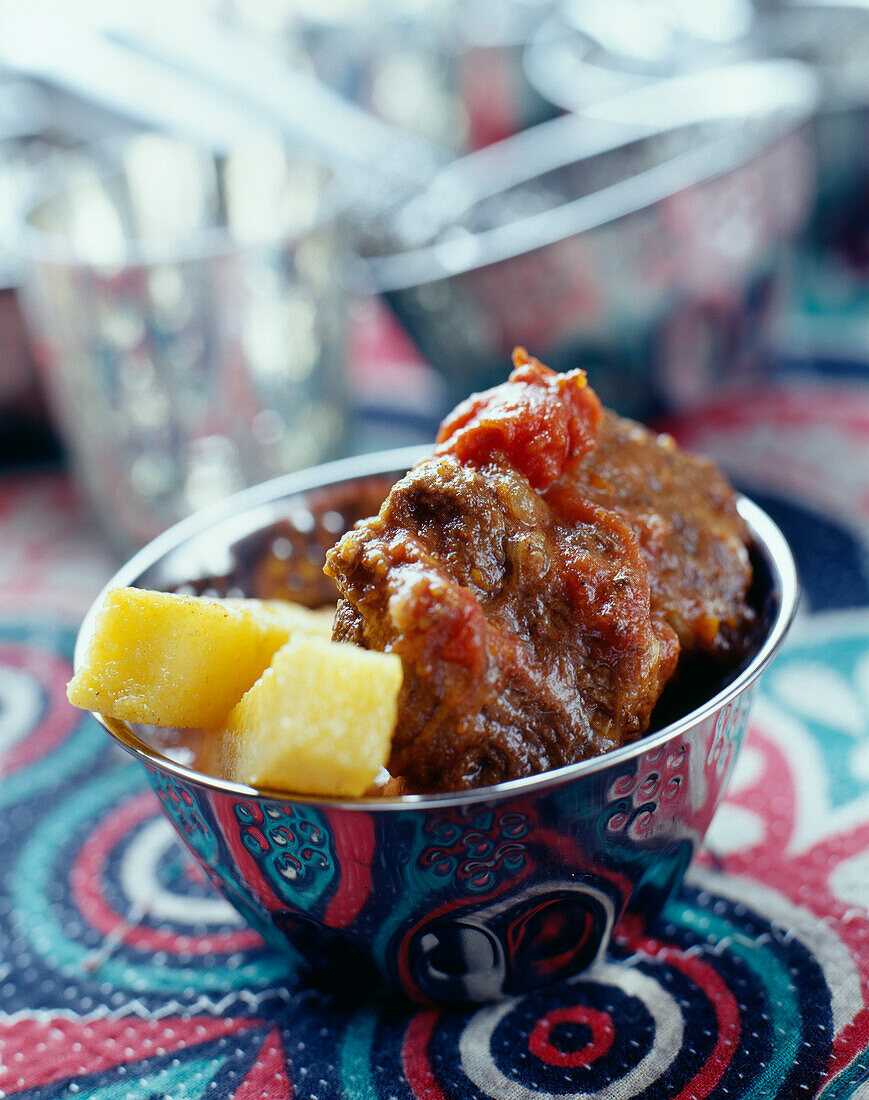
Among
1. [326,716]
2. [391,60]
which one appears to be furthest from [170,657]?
[391,60]

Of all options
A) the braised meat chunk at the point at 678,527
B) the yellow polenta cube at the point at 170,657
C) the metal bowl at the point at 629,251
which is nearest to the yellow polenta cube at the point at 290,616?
the yellow polenta cube at the point at 170,657

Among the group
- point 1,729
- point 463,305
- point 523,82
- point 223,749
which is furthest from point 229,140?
point 223,749

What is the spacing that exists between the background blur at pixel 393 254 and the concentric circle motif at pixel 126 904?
1.91 feet

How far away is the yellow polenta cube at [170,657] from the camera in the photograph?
0.72 metres

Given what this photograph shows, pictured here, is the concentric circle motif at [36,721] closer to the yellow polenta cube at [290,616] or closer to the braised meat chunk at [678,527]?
the yellow polenta cube at [290,616]

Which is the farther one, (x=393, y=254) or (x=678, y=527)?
(x=393, y=254)

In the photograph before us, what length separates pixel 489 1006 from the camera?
80 cm

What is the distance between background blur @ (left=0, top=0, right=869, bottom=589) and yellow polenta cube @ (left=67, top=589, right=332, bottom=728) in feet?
2.40

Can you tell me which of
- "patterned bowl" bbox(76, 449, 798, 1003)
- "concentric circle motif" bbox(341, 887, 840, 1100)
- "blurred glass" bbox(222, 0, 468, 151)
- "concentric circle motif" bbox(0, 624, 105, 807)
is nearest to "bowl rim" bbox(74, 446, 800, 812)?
"patterned bowl" bbox(76, 449, 798, 1003)

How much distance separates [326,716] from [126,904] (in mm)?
455

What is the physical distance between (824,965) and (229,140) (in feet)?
4.92

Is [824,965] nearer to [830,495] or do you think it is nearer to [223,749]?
[223,749]

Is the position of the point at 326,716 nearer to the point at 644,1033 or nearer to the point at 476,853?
the point at 476,853

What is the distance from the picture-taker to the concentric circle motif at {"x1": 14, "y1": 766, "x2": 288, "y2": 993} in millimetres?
895
